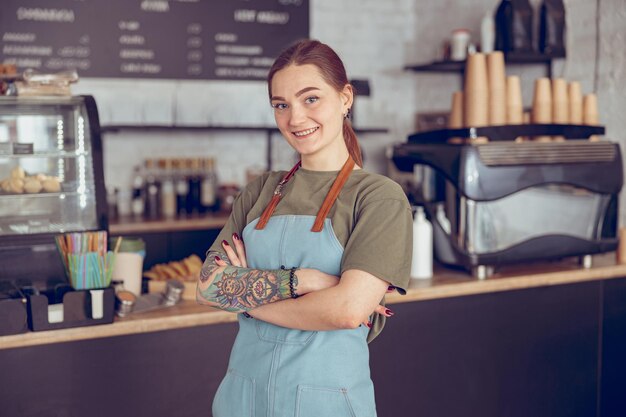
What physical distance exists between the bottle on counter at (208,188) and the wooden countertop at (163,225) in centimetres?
18

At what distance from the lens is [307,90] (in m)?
1.47

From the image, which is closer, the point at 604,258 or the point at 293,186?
the point at 293,186

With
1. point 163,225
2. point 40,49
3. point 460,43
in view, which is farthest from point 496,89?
point 40,49

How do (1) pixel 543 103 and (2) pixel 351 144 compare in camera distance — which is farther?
(1) pixel 543 103

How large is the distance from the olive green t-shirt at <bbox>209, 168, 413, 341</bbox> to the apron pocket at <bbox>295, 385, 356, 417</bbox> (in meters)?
0.21

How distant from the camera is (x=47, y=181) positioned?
2402mm

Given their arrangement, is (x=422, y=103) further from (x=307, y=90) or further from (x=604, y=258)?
(x=307, y=90)

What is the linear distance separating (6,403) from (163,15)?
3.08 meters

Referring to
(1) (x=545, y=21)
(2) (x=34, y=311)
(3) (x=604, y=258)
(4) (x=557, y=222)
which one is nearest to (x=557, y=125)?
(4) (x=557, y=222)

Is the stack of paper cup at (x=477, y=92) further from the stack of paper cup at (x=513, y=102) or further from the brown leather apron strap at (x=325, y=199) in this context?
the brown leather apron strap at (x=325, y=199)

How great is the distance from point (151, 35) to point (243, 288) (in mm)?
3344

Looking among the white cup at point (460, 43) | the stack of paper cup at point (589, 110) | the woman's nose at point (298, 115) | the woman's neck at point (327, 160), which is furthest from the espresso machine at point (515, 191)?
the white cup at point (460, 43)

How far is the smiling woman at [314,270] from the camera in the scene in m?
1.43

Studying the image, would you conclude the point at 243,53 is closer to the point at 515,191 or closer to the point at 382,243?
the point at 515,191
